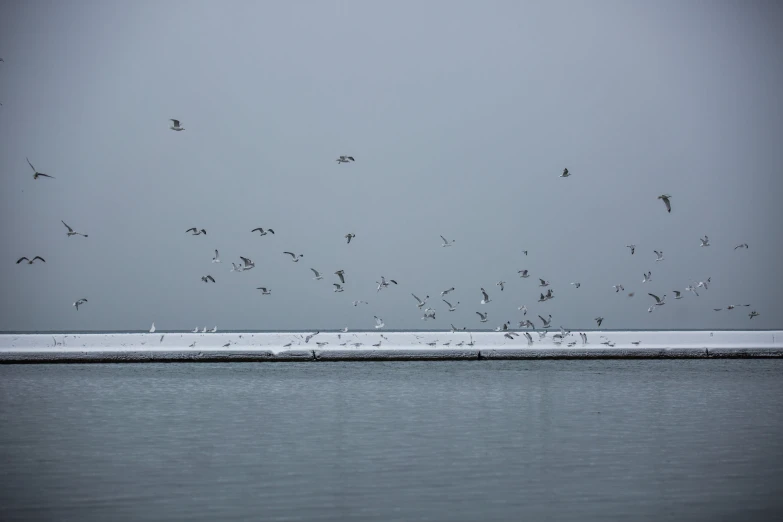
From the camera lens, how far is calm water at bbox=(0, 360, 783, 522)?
9156 mm

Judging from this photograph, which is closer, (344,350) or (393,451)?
(393,451)

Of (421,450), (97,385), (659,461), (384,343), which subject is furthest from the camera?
(384,343)

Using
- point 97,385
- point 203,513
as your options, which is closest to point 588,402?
point 203,513

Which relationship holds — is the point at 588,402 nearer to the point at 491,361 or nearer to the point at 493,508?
the point at 493,508

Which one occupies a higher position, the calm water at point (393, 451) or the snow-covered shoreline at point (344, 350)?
the calm water at point (393, 451)

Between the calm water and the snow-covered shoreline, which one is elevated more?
the calm water

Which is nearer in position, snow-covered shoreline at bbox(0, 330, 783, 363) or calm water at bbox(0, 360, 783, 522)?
calm water at bbox(0, 360, 783, 522)

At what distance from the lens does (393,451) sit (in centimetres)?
1223

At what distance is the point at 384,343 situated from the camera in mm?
35625

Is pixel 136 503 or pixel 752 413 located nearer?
pixel 136 503

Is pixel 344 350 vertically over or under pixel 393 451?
under

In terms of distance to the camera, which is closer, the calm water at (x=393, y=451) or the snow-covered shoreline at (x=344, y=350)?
the calm water at (x=393, y=451)

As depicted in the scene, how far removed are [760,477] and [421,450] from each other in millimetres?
4358

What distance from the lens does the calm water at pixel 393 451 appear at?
9.16 metres
